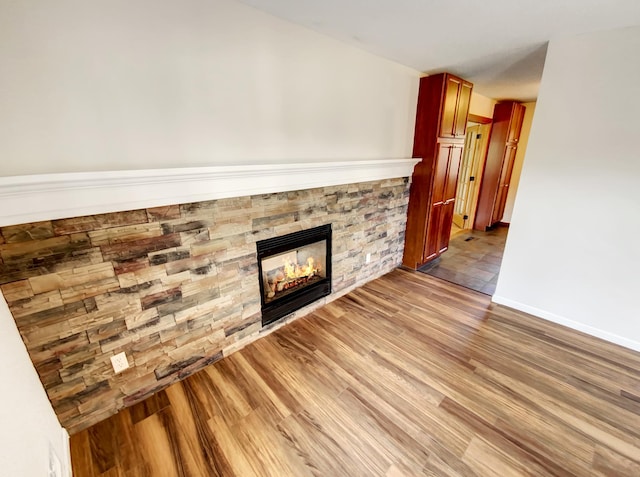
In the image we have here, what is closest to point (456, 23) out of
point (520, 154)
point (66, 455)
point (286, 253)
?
point (286, 253)

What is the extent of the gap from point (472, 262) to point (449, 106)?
204 cm

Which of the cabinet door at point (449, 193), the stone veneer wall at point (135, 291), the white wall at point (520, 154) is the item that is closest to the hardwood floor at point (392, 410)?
the stone veneer wall at point (135, 291)

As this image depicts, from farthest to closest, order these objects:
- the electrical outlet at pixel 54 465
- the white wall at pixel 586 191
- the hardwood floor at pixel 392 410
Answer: the white wall at pixel 586 191
the hardwood floor at pixel 392 410
the electrical outlet at pixel 54 465

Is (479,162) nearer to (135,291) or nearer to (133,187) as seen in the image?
(133,187)

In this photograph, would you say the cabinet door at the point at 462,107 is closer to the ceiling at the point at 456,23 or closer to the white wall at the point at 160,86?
the ceiling at the point at 456,23

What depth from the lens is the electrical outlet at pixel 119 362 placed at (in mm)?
1496

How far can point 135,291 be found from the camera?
58.6 inches

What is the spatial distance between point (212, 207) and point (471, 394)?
2.04 m

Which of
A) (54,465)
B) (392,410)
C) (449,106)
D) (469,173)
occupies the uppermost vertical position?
(449,106)

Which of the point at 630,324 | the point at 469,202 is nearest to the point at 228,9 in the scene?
the point at 630,324

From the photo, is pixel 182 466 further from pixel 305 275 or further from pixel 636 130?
pixel 636 130

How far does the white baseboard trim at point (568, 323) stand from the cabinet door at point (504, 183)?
2.93 meters

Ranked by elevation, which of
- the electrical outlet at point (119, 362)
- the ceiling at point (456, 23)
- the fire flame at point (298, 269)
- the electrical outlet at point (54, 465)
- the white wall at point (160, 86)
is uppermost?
the ceiling at point (456, 23)

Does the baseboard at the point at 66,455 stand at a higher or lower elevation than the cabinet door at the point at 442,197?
lower
